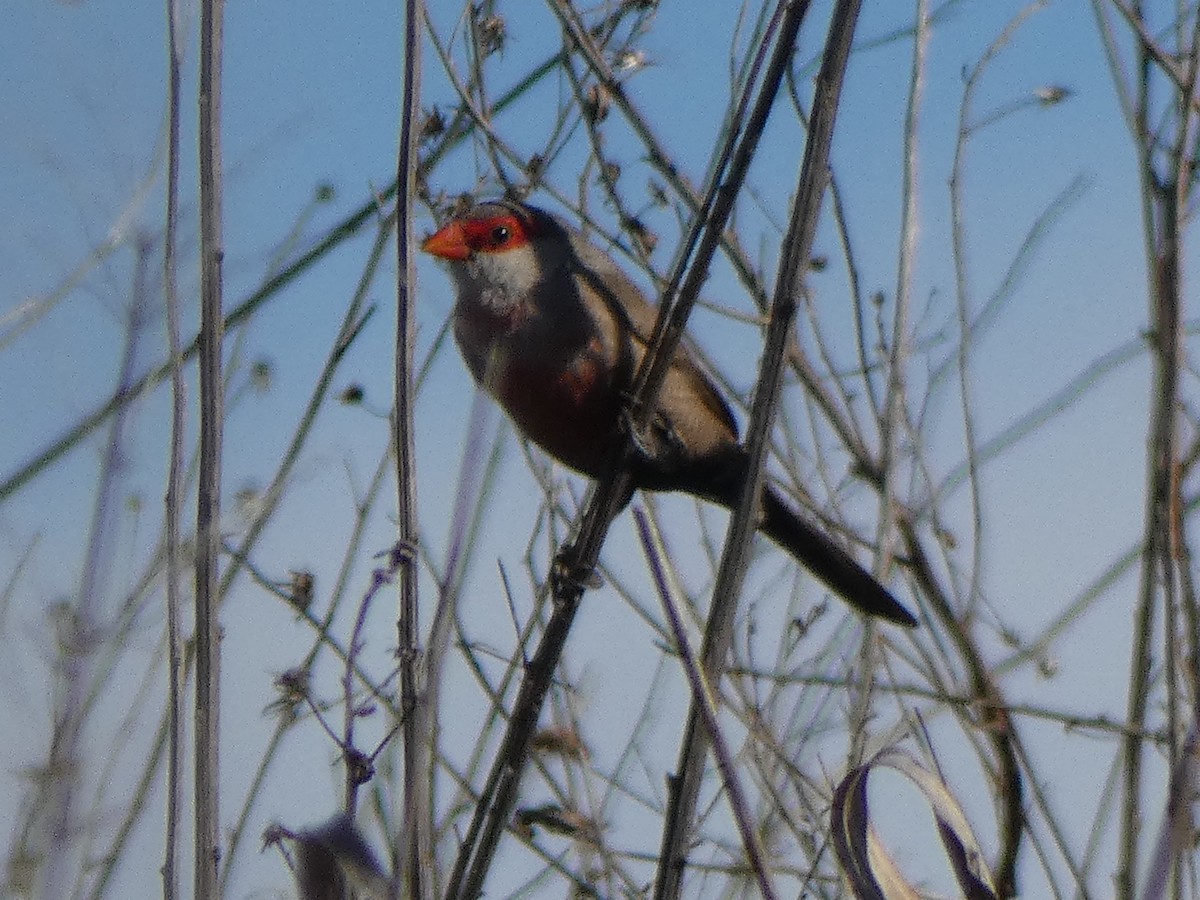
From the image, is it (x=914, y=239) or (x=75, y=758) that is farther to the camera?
(x=914, y=239)

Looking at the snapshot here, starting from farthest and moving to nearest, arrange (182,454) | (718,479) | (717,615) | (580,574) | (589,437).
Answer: (718,479) → (589,437) → (580,574) → (182,454) → (717,615)

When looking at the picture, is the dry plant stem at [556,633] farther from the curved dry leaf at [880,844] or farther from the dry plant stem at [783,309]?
the curved dry leaf at [880,844]

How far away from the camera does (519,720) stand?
1881 millimetres

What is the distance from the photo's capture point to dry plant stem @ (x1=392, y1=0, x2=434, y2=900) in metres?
1.66

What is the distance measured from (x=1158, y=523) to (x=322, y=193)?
1.85 meters

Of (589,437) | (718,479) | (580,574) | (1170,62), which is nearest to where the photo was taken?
(580,574)

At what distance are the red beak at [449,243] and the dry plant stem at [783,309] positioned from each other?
1.53 metres

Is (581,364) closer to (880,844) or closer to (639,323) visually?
(639,323)

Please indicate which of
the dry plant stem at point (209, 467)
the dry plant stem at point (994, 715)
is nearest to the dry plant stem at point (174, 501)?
the dry plant stem at point (209, 467)

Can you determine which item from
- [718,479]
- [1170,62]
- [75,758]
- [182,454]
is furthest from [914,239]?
[75,758]

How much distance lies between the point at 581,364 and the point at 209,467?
1.32 metres

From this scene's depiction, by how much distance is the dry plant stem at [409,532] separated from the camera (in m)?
1.66

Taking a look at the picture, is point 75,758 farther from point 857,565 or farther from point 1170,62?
point 1170,62

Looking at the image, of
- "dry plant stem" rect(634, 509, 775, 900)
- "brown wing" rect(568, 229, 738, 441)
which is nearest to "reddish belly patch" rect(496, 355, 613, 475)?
"brown wing" rect(568, 229, 738, 441)
